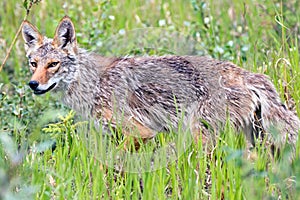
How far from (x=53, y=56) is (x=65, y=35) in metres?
0.24

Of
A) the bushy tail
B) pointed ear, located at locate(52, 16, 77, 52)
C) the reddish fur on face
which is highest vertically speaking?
pointed ear, located at locate(52, 16, 77, 52)

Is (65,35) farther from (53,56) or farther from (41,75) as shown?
(41,75)

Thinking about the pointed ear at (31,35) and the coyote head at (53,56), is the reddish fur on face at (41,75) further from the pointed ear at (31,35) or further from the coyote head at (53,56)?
the pointed ear at (31,35)

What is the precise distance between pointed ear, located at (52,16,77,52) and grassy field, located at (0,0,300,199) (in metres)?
0.56

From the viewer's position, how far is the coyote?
591cm

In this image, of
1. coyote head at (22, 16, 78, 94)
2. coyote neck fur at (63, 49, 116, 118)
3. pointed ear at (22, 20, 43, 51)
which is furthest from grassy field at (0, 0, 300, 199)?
pointed ear at (22, 20, 43, 51)

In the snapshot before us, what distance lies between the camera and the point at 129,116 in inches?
241

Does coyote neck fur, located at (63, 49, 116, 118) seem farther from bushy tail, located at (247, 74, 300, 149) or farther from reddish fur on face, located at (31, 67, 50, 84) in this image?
bushy tail, located at (247, 74, 300, 149)

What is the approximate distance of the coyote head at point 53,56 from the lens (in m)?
6.10

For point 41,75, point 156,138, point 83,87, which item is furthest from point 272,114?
point 41,75

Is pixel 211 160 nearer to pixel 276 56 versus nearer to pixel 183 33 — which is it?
pixel 276 56

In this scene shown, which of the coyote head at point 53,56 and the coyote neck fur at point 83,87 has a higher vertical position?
the coyote head at point 53,56

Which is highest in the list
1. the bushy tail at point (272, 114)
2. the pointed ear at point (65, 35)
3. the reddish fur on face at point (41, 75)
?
the pointed ear at point (65, 35)

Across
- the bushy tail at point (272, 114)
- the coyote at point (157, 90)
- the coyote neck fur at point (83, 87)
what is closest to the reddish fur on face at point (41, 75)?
the coyote at point (157, 90)
